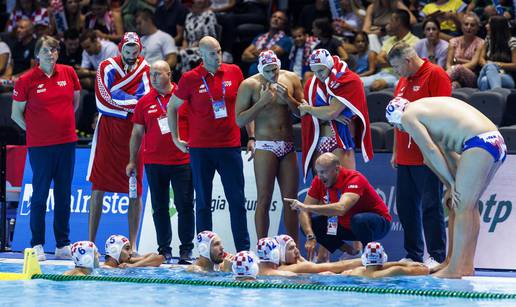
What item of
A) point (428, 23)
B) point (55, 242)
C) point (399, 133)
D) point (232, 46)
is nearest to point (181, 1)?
point (232, 46)

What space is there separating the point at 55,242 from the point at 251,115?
106 inches

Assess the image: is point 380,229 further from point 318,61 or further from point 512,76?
point 512,76

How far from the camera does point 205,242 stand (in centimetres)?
902

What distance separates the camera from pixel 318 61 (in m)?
9.46

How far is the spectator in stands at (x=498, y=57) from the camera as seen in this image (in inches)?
450

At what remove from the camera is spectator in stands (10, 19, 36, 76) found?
14.5 metres

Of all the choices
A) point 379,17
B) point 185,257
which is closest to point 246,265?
point 185,257

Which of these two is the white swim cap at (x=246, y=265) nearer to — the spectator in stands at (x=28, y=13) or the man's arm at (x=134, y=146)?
the man's arm at (x=134, y=146)

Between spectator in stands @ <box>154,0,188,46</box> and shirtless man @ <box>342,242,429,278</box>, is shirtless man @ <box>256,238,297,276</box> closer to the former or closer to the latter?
shirtless man @ <box>342,242,429,278</box>

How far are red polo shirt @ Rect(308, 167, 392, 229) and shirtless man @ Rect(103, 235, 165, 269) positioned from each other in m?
1.52

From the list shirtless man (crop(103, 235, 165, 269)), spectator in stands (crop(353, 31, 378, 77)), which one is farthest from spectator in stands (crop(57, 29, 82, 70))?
shirtless man (crop(103, 235, 165, 269))

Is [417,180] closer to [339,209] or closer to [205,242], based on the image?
[339,209]

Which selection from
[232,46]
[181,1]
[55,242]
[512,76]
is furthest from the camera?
[181,1]

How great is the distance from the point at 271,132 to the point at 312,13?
4375 mm
